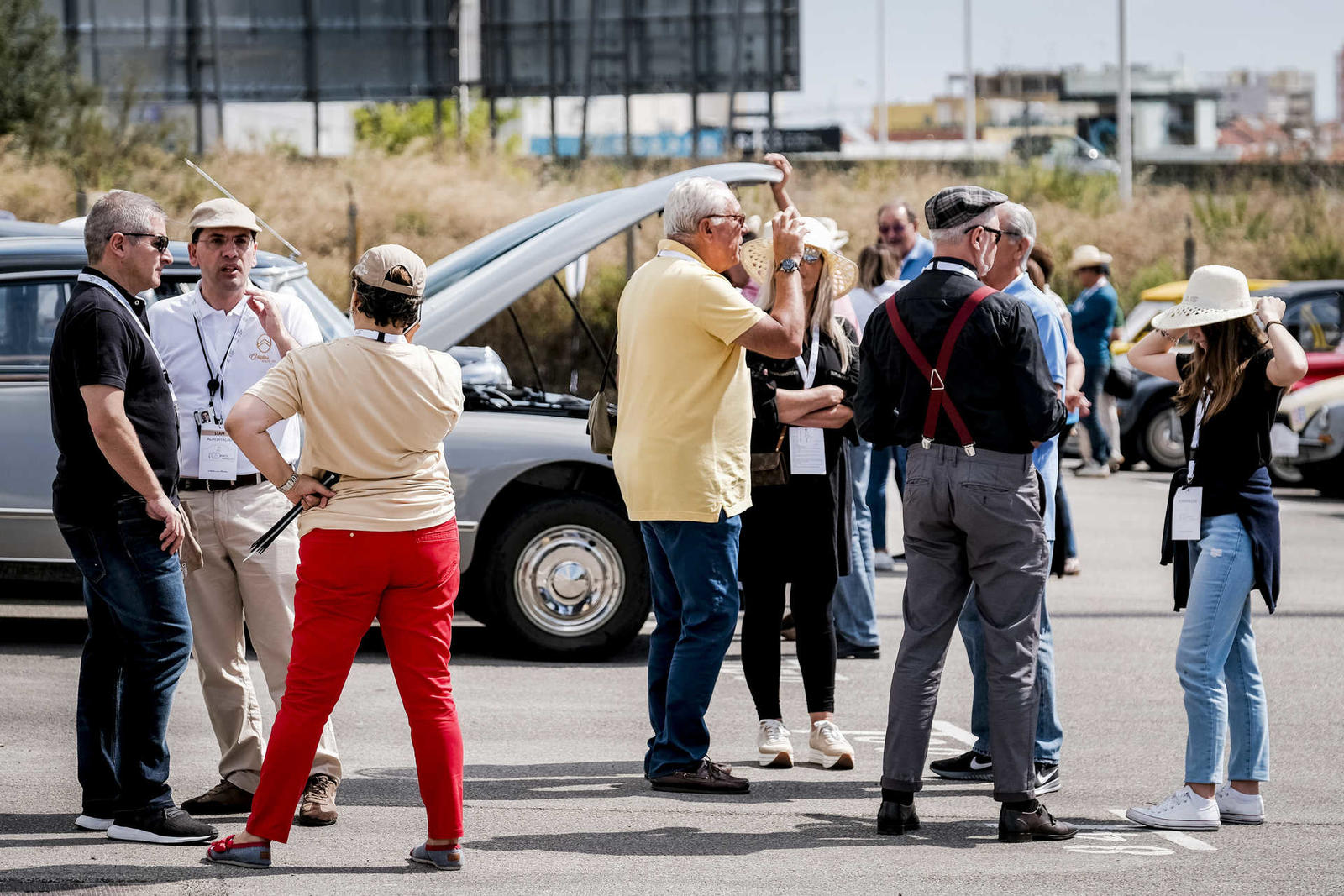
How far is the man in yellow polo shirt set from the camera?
5633 mm

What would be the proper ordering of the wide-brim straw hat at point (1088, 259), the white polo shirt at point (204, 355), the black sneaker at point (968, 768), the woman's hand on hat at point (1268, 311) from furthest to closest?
1. the wide-brim straw hat at point (1088, 259)
2. the black sneaker at point (968, 768)
3. the woman's hand on hat at point (1268, 311)
4. the white polo shirt at point (204, 355)

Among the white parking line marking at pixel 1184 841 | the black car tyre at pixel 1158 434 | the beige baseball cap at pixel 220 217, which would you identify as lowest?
the black car tyre at pixel 1158 434

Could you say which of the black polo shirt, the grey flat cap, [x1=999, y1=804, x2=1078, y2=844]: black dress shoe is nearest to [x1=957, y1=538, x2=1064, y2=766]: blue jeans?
[x1=999, y1=804, x2=1078, y2=844]: black dress shoe

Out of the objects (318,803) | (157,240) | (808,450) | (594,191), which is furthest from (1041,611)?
(594,191)

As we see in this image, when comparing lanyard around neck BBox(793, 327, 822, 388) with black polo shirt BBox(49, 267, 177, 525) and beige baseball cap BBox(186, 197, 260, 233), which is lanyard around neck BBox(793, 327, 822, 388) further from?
black polo shirt BBox(49, 267, 177, 525)

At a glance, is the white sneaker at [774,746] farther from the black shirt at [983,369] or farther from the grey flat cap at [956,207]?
the grey flat cap at [956,207]

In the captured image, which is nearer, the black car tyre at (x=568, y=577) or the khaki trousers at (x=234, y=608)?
the khaki trousers at (x=234, y=608)

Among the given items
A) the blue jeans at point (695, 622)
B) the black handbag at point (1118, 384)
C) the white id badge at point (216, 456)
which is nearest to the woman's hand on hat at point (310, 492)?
the white id badge at point (216, 456)

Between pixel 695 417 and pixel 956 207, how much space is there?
1.10 meters

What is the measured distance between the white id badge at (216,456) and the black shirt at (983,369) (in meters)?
2.10

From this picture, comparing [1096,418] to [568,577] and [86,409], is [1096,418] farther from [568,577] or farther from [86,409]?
[86,409]

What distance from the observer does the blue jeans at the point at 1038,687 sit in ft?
19.3

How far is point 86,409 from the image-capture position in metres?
4.99

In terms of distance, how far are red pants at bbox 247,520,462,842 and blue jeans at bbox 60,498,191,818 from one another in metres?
0.51
